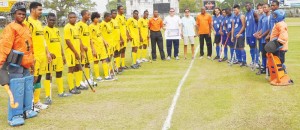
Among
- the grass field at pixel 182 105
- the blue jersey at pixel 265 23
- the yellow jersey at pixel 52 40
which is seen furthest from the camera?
the blue jersey at pixel 265 23

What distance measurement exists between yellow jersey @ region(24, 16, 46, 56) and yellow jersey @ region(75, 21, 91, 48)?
1741mm

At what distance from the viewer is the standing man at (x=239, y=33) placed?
12.3 m

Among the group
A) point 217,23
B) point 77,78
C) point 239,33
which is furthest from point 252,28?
point 77,78

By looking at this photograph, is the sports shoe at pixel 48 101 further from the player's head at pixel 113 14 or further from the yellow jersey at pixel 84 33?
the player's head at pixel 113 14

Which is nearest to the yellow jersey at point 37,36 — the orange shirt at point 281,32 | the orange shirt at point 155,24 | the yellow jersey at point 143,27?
the orange shirt at point 281,32

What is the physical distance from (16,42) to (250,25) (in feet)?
24.5

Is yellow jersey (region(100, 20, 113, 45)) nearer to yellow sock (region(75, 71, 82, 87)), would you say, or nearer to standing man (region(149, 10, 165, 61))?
yellow sock (region(75, 71, 82, 87))

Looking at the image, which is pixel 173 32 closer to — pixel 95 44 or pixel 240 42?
pixel 240 42

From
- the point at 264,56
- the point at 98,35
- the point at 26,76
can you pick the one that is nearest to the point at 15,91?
the point at 26,76

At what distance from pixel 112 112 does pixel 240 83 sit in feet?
12.6

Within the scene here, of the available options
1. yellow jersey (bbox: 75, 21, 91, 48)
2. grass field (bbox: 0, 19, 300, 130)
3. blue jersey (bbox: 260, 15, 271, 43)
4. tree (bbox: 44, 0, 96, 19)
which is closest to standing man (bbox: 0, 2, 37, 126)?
grass field (bbox: 0, 19, 300, 130)

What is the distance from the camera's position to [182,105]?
7.27 meters

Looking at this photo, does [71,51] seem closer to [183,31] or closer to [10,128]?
[10,128]

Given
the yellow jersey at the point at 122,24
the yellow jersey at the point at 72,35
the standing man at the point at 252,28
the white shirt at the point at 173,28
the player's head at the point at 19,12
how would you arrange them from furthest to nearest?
the white shirt at the point at 173,28 → the yellow jersey at the point at 122,24 → the standing man at the point at 252,28 → the yellow jersey at the point at 72,35 → the player's head at the point at 19,12
